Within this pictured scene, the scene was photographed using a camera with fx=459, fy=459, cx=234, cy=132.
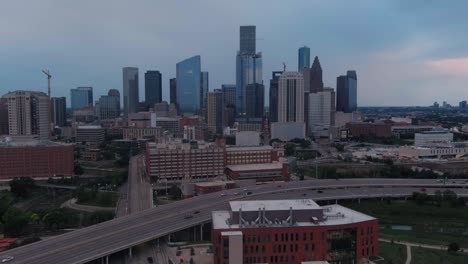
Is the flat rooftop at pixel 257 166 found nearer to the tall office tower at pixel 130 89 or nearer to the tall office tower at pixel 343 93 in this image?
the tall office tower at pixel 343 93

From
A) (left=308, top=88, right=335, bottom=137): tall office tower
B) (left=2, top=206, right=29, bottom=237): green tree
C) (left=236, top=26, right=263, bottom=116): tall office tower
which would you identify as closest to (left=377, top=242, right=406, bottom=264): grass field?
(left=2, top=206, right=29, bottom=237): green tree

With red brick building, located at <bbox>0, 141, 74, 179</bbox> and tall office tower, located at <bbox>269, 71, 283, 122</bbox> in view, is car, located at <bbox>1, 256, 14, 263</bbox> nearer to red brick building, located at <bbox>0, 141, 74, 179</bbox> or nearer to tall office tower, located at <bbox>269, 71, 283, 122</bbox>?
red brick building, located at <bbox>0, 141, 74, 179</bbox>

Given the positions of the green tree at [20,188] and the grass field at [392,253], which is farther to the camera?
the green tree at [20,188]

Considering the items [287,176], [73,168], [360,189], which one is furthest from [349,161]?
[73,168]

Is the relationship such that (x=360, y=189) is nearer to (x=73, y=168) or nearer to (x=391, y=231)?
(x=391, y=231)

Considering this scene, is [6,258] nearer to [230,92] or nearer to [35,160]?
[35,160]

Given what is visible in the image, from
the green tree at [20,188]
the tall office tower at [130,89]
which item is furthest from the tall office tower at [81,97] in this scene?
the green tree at [20,188]
